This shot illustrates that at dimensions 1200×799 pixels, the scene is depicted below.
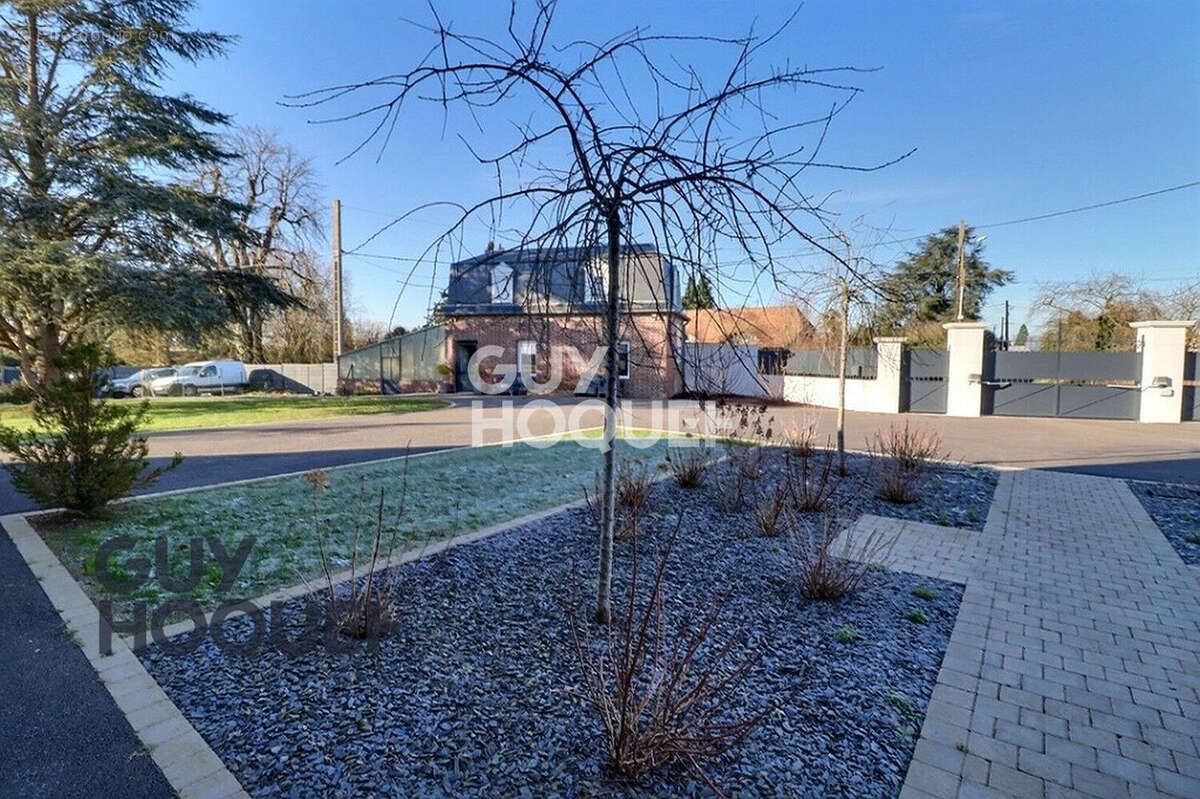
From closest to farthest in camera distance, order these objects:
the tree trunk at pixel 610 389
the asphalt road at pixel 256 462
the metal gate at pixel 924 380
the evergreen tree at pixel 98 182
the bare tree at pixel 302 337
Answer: the asphalt road at pixel 256 462 < the tree trunk at pixel 610 389 < the evergreen tree at pixel 98 182 < the metal gate at pixel 924 380 < the bare tree at pixel 302 337

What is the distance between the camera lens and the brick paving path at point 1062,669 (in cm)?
211

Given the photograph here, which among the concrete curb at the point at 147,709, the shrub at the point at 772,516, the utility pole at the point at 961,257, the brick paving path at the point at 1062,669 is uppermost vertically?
the utility pole at the point at 961,257

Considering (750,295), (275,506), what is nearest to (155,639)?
(275,506)

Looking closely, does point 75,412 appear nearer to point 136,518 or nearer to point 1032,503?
point 136,518

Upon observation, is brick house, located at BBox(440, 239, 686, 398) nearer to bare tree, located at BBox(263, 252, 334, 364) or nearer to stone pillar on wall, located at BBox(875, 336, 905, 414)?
stone pillar on wall, located at BBox(875, 336, 905, 414)

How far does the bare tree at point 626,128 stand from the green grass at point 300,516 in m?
2.88

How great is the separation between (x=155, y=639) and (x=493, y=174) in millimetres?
3084

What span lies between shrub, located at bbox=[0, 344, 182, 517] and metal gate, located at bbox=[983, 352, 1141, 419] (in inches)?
777

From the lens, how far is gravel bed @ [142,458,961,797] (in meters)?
1.98

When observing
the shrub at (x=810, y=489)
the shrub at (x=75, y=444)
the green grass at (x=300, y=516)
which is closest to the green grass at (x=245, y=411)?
the green grass at (x=300, y=516)

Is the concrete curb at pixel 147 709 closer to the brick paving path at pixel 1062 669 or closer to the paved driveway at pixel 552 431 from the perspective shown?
the brick paving path at pixel 1062 669

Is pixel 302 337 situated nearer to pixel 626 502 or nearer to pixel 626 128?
pixel 626 502

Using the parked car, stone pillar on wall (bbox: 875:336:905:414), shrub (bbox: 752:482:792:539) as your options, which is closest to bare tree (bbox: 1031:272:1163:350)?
stone pillar on wall (bbox: 875:336:905:414)

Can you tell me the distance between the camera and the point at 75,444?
4.70 m
